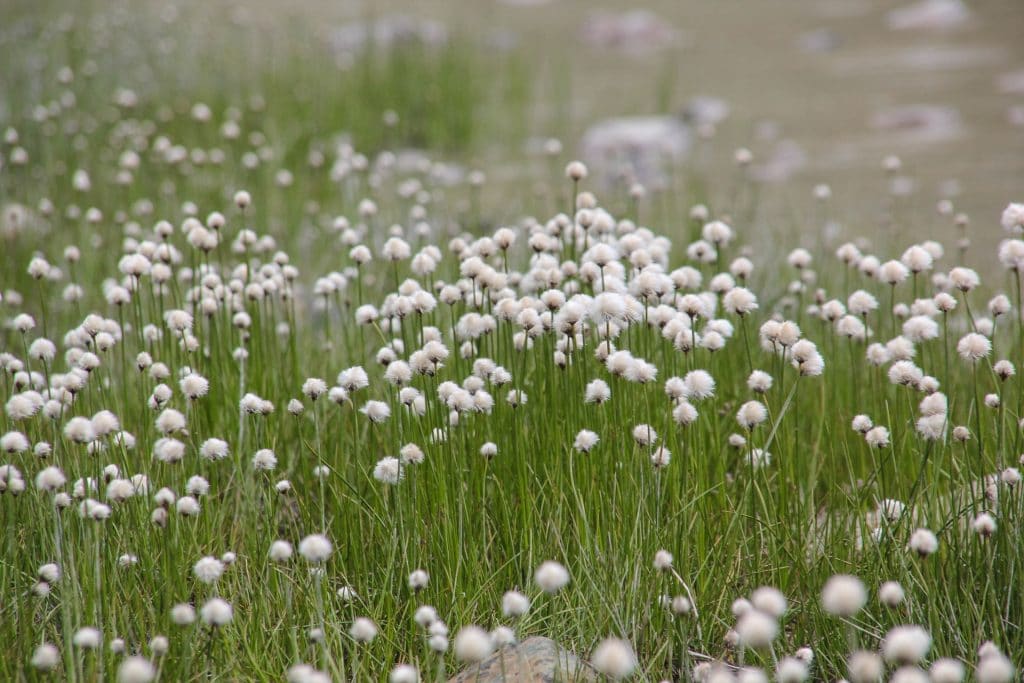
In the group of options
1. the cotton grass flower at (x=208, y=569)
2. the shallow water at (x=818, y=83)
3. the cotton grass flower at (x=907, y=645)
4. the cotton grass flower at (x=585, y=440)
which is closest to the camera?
the cotton grass flower at (x=907, y=645)

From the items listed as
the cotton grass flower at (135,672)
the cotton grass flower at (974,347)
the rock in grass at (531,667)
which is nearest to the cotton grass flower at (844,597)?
the rock in grass at (531,667)

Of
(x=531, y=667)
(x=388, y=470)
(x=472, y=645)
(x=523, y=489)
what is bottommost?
(x=531, y=667)

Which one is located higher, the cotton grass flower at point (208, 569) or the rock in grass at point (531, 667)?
the cotton grass flower at point (208, 569)

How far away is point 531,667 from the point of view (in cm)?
222

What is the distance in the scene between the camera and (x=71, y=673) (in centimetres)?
193

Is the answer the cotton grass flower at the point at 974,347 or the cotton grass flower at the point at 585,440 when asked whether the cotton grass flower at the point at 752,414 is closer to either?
the cotton grass flower at the point at 585,440

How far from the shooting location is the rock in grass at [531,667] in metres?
2.17

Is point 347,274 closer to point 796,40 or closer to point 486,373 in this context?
point 486,373

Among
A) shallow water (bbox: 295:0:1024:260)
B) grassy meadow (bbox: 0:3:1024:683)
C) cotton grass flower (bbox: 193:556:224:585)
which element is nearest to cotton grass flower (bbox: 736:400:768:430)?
grassy meadow (bbox: 0:3:1024:683)

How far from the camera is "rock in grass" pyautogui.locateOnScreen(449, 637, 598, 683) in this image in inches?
85.3

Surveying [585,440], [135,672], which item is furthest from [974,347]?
[135,672]

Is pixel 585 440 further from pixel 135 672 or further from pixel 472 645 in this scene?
pixel 135 672

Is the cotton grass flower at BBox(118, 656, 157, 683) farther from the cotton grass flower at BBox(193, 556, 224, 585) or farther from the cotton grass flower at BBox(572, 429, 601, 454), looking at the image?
the cotton grass flower at BBox(572, 429, 601, 454)

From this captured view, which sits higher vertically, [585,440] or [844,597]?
[844,597]
